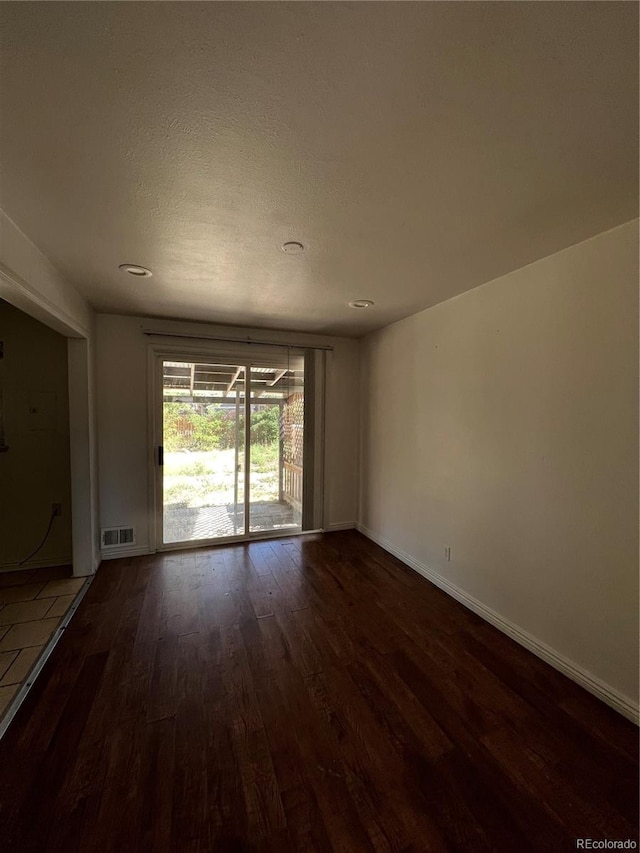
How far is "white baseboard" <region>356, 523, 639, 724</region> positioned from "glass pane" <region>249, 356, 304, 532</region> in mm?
1626

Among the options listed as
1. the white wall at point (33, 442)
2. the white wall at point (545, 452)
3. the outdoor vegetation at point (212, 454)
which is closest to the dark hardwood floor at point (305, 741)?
the white wall at point (545, 452)

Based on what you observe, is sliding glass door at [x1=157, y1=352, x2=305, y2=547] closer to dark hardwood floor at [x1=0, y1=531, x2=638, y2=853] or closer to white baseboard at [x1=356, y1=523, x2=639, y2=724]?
dark hardwood floor at [x1=0, y1=531, x2=638, y2=853]

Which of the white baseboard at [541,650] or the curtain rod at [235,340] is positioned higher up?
the curtain rod at [235,340]

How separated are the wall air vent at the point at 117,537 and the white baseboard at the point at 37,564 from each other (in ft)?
1.19

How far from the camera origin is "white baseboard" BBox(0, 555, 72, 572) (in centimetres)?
300

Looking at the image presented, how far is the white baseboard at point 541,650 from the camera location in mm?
1643

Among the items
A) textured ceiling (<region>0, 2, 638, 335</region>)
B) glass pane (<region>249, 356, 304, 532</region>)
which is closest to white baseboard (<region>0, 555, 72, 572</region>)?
glass pane (<region>249, 356, 304, 532</region>)

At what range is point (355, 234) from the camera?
1.75 m

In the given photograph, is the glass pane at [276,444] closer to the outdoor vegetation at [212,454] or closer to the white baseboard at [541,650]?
the outdoor vegetation at [212,454]

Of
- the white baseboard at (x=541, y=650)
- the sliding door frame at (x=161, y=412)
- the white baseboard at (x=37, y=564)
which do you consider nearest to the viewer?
the white baseboard at (x=541, y=650)

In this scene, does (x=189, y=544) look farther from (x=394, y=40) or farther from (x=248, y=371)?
(x=394, y=40)

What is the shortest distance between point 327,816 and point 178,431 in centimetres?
309

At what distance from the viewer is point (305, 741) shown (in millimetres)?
1478

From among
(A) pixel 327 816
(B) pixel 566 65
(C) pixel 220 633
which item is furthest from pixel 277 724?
(B) pixel 566 65
